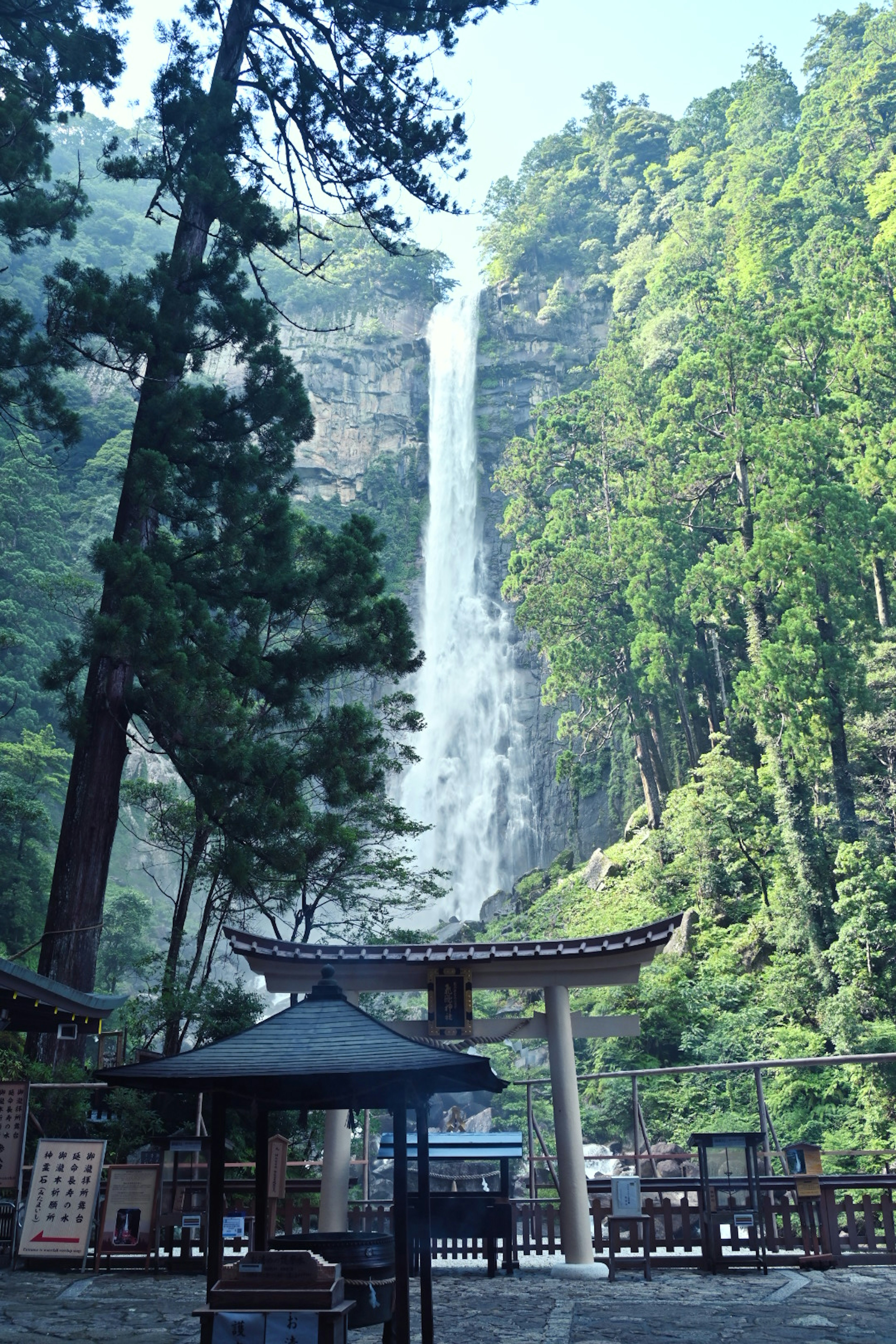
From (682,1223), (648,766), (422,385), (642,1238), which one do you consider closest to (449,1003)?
(642,1238)

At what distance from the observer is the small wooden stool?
8477mm

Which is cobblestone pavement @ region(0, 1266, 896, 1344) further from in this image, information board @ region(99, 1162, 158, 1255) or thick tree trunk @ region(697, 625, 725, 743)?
thick tree trunk @ region(697, 625, 725, 743)

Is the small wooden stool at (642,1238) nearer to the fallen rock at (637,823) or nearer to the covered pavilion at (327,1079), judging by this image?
the covered pavilion at (327,1079)

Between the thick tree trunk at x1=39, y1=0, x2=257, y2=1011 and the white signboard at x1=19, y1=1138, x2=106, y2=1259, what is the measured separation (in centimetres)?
139

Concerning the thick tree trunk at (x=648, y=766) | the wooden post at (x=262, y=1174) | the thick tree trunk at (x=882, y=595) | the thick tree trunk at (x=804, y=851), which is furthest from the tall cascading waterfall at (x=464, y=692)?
the wooden post at (x=262, y=1174)

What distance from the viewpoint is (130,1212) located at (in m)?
8.66

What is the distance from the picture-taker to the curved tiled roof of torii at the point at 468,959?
9.31 metres

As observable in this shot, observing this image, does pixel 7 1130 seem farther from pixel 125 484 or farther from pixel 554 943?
pixel 125 484

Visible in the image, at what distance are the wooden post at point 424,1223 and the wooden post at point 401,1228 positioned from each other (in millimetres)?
104

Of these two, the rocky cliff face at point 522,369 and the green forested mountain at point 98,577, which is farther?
the rocky cliff face at point 522,369

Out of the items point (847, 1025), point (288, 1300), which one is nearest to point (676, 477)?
point (847, 1025)

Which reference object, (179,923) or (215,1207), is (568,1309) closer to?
(215,1207)

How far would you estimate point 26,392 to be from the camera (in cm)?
969

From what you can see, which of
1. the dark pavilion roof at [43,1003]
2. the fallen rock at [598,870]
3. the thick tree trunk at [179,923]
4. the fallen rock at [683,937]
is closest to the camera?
the dark pavilion roof at [43,1003]
